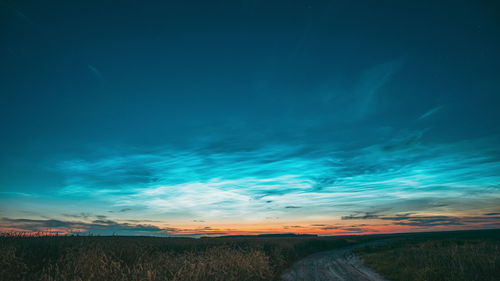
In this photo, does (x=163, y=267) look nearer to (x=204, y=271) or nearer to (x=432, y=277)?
(x=204, y=271)

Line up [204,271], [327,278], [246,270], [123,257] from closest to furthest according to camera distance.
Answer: [204,271] < [246,270] < [123,257] < [327,278]

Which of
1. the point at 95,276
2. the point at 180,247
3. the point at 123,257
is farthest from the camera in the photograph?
the point at 180,247

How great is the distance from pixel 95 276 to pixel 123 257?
246 inches

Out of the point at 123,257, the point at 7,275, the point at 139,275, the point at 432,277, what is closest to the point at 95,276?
the point at 139,275

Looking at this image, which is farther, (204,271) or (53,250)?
(53,250)

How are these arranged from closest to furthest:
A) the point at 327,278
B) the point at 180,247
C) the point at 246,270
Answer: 1. the point at 246,270
2. the point at 327,278
3. the point at 180,247

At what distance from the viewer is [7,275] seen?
11648 millimetres

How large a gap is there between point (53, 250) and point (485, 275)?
1041 inches

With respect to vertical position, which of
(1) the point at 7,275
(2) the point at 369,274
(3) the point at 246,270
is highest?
(1) the point at 7,275

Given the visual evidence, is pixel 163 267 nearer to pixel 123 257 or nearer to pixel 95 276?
pixel 95 276

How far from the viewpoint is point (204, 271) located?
1219cm

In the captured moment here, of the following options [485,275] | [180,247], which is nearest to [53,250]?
[180,247]

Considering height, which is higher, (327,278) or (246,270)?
(246,270)

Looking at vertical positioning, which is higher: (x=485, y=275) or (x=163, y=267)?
(x=163, y=267)
